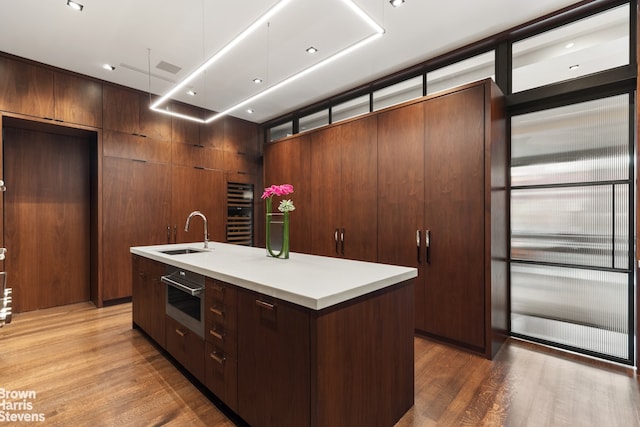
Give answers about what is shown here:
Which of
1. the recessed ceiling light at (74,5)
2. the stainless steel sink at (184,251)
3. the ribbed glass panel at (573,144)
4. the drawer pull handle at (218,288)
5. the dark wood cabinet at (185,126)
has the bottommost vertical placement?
the drawer pull handle at (218,288)

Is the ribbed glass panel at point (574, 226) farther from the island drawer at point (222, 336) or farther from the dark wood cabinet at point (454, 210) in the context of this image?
the island drawer at point (222, 336)

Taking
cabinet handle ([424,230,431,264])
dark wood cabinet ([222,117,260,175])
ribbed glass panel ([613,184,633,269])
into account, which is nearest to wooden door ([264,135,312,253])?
dark wood cabinet ([222,117,260,175])

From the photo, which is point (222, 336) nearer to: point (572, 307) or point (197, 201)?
point (572, 307)

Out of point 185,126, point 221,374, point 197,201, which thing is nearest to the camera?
point 221,374

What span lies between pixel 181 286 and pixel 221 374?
0.69 meters

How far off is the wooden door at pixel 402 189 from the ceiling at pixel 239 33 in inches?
29.2

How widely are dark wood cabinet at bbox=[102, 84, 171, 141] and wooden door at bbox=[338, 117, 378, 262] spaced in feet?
9.16

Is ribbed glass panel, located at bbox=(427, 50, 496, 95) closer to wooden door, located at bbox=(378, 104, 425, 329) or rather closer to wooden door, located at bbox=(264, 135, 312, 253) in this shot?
wooden door, located at bbox=(378, 104, 425, 329)

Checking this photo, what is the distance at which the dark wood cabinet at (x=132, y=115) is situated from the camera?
411 centimetres

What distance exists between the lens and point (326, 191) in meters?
4.16

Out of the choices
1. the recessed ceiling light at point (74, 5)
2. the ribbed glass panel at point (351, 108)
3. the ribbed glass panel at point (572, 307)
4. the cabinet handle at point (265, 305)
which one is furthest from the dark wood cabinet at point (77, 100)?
the ribbed glass panel at point (572, 307)

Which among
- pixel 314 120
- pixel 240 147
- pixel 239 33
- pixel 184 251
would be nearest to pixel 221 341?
pixel 184 251

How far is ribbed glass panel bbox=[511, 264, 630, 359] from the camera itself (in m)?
2.57

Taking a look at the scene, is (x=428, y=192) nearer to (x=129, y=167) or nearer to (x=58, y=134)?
(x=129, y=167)
